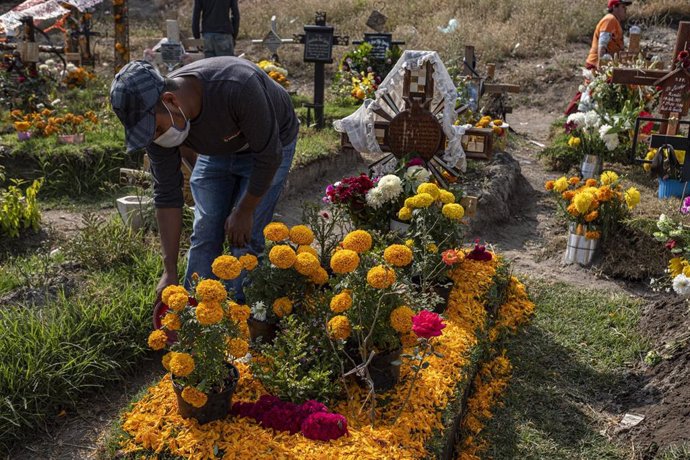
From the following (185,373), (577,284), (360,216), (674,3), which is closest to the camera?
(185,373)

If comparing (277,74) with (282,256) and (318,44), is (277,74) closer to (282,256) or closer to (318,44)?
(318,44)

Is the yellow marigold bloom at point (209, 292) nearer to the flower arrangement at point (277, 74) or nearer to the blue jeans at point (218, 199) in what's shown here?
the blue jeans at point (218, 199)

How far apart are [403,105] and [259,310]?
2.85 meters

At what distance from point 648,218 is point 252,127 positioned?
3794mm

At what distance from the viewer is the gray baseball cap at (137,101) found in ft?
8.11

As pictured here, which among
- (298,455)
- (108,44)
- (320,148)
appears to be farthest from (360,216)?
(108,44)

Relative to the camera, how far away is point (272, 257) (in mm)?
2896

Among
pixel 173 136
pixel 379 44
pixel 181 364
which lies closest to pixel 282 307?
pixel 181 364

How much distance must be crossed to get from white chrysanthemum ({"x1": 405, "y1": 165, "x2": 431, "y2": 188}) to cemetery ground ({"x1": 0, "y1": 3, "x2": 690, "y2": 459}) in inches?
45.8

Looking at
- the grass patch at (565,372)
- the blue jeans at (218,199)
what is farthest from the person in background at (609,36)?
the blue jeans at (218,199)

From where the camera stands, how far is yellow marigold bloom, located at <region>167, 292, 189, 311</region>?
2.35 metres

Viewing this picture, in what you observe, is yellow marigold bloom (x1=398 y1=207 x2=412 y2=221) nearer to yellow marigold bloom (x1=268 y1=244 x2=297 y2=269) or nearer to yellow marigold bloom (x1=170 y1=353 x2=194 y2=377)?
yellow marigold bloom (x1=268 y1=244 x2=297 y2=269)

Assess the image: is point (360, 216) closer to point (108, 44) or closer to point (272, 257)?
point (272, 257)

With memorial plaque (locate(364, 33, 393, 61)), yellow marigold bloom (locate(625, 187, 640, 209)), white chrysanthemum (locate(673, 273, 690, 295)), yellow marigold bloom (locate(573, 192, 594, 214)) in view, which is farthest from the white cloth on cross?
memorial plaque (locate(364, 33, 393, 61))
